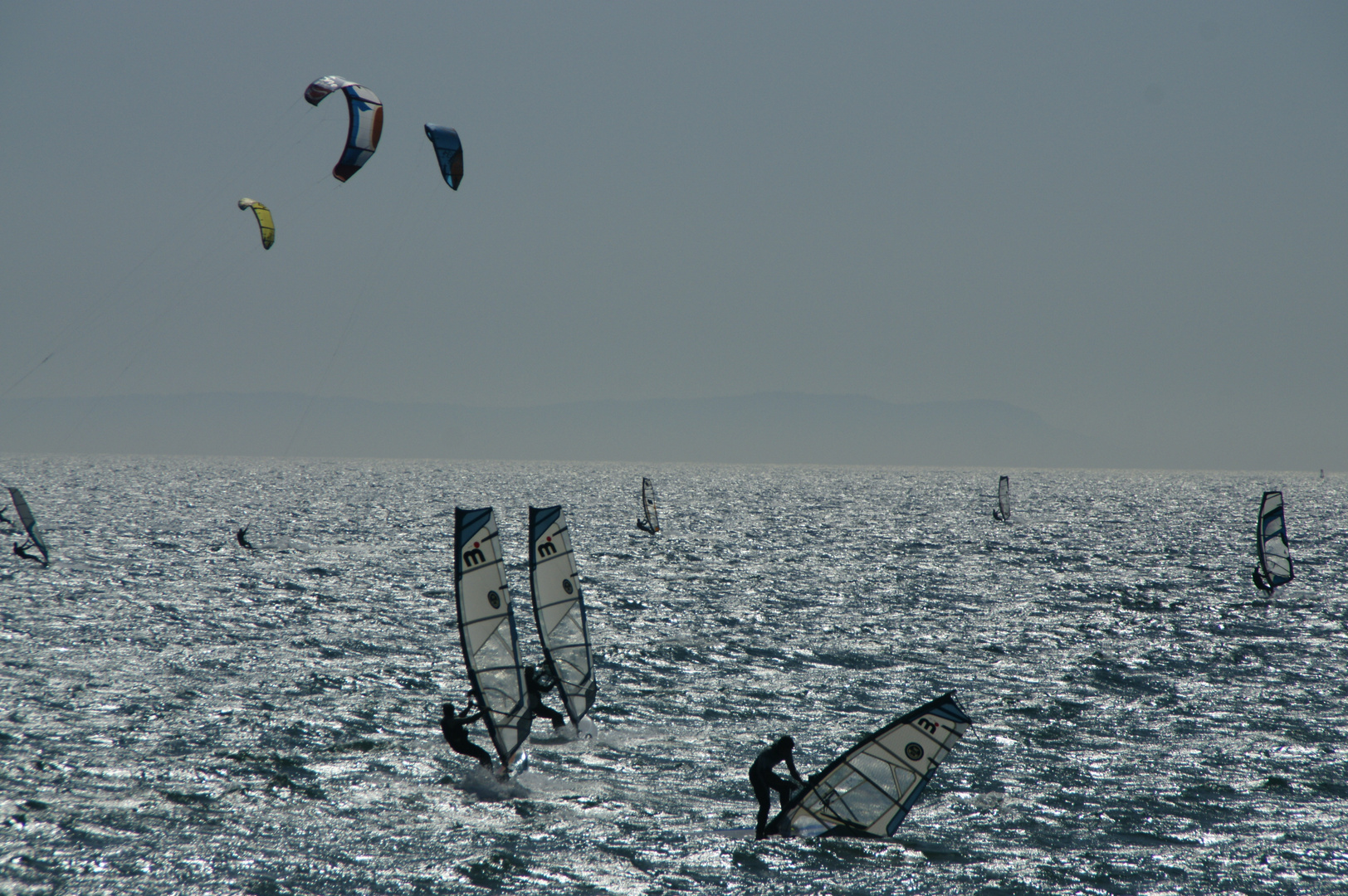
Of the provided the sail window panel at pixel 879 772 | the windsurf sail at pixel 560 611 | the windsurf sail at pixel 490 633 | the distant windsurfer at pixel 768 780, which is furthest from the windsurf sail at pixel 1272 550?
the windsurf sail at pixel 490 633

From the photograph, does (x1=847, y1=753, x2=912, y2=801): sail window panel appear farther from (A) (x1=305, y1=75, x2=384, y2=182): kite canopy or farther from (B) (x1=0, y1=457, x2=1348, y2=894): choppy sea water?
(A) (x1=305, y1=75, x2=384, y2=182): kite canopy

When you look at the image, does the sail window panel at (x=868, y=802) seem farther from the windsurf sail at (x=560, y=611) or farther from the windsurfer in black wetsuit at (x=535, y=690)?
the windsurf sail at (x=560, y=611)

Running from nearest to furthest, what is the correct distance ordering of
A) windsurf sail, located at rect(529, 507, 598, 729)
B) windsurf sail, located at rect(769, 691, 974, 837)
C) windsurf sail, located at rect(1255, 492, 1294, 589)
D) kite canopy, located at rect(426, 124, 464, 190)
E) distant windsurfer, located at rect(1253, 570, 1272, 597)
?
windsurf sail, located at rect(769, 691, 974, 837)
windsurf sail, located at rect(529, 507, 598, 729)
kite canopy, located at rect(426, 124, 464, 190)
distant windsurfer, located at rect(1253, 570, 1272, 597)
windsurf sail, located at rect(1255, 492, 1294, 589)

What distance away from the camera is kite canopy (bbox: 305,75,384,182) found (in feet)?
73.4

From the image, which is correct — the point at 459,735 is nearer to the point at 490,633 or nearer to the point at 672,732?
the point at 490,633

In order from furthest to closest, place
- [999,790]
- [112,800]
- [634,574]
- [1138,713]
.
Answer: [634,574] → [1138,713] → [999,790] → [112,800]

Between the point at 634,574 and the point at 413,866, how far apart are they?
3231cm

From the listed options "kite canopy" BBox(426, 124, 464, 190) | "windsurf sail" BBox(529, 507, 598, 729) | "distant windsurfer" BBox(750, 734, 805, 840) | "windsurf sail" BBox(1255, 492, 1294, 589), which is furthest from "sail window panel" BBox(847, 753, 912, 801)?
"windsurf sail" BBox(1255, 492, 1294, 589)

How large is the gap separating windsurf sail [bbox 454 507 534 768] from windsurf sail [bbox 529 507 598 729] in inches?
85.5

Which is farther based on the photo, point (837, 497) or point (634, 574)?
point (837, 497)

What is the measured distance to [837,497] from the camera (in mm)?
137625

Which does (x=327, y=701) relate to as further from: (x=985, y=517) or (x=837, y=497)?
(x=837, y=497)

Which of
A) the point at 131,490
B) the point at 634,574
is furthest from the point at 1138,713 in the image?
the point at 131,490

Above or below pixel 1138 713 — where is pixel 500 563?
above
